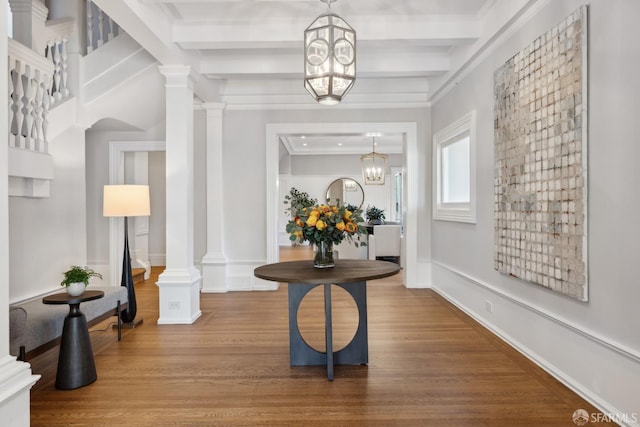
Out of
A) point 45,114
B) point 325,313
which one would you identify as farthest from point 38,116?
point 325,313

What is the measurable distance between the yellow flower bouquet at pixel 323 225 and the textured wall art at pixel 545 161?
129 centimetres

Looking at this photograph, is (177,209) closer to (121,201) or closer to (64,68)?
(121,201)

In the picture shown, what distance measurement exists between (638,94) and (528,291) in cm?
164

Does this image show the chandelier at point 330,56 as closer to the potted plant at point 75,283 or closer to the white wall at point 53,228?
the potted plant at point 75,283

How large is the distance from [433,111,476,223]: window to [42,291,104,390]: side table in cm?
365

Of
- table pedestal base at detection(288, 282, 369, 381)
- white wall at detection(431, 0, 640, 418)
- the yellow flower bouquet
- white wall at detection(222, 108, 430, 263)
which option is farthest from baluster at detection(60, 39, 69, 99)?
white wall at detection(431, 0, 640, 418)

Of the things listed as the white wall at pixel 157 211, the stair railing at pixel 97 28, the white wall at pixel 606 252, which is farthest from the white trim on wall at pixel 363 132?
the white wall at pixel 157 211

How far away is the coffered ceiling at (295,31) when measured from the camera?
3479mm

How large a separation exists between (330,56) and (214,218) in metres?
3.79

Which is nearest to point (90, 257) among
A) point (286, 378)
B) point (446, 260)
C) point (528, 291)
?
point (286, 378)

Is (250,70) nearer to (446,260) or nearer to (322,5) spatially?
(322,5)

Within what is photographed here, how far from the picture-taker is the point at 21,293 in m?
3.80

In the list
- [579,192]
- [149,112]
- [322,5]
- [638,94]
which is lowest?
[579,192]

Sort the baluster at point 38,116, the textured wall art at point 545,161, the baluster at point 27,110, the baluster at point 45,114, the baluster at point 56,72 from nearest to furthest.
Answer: the textured wall art at point 545,161, the baluster at point 27,110, the baluster at point 38,116, the baluster at point 45,114, the baluster at point 56,72
